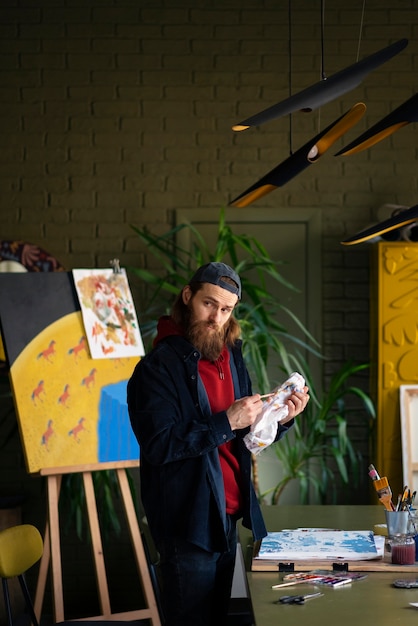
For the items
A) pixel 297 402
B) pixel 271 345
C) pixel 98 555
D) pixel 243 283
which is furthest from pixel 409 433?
pixel 297 402

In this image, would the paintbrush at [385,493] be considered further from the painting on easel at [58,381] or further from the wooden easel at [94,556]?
the painting on easel at [58,381]

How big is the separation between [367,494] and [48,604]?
1.94 meters

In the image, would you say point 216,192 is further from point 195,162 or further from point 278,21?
point 278,21

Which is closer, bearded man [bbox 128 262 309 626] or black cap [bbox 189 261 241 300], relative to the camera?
bearded man [bbox 128 262 309 626]

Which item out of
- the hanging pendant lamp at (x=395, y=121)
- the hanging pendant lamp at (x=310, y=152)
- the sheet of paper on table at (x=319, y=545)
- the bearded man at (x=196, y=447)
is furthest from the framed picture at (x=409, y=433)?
the hanging pendant lamp at (x=395, y=121)

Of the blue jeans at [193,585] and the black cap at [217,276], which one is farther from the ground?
the black cap at [217,276]

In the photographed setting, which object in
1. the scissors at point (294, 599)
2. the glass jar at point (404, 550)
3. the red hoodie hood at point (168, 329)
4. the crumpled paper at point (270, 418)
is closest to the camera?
the scissors at point (294, 599)

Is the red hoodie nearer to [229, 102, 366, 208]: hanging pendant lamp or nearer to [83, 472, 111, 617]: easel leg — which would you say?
[229, 102, 366, 208]: hanging pendant lamp

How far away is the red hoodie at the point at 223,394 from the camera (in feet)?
8.91

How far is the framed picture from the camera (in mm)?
4746

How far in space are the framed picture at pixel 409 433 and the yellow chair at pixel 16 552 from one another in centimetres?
234

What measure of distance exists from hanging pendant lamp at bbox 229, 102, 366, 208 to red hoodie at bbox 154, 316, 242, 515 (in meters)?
0.51

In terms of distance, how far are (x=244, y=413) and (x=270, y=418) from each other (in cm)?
14

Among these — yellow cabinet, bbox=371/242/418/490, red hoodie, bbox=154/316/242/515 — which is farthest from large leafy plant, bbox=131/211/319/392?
red hoodie, bbox=154/316/242/515
